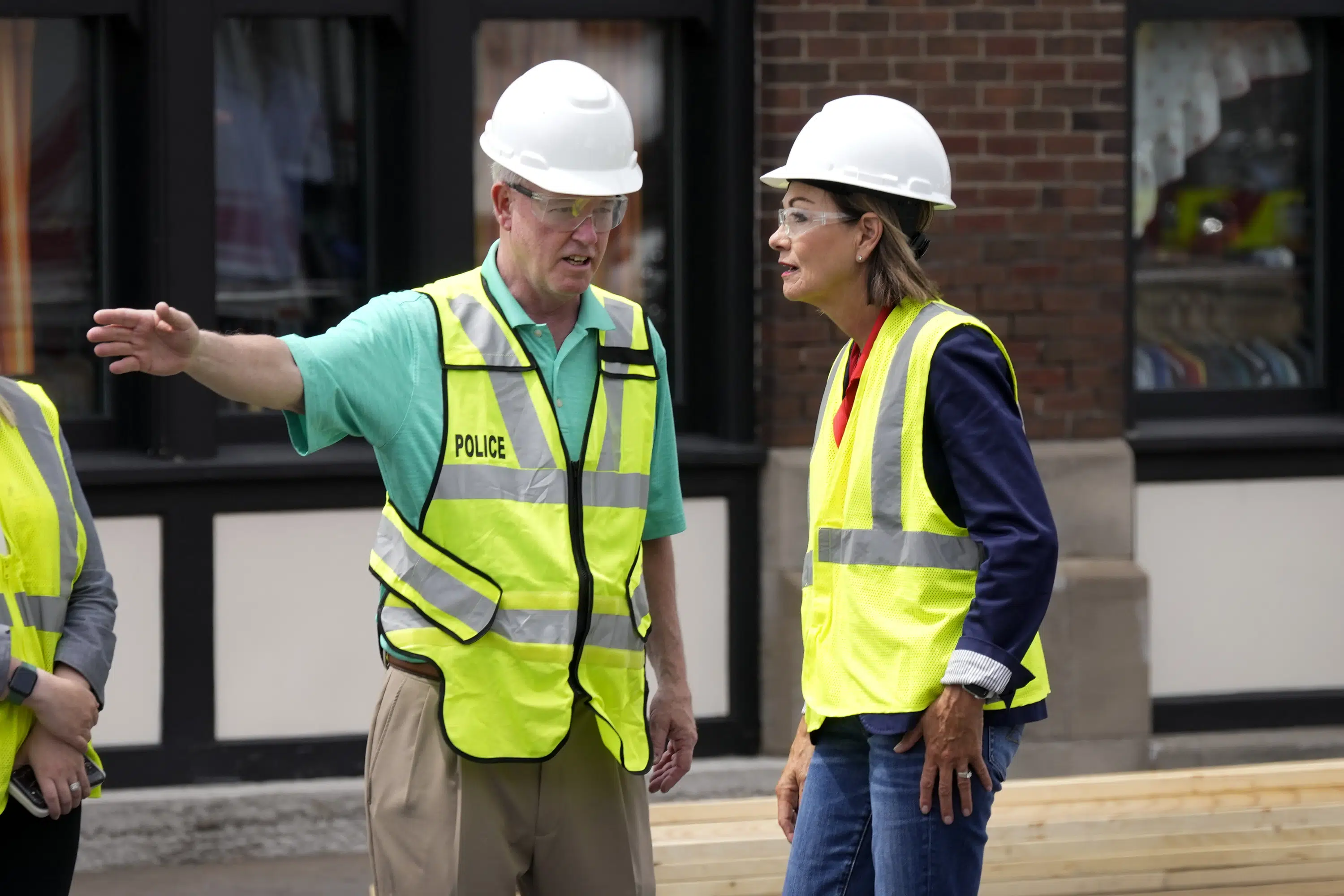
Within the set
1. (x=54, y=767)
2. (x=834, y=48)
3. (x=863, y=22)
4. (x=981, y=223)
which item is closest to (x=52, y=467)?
(x=54, y=767)

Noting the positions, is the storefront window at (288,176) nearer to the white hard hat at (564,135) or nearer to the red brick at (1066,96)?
the red brick at (1066,96)

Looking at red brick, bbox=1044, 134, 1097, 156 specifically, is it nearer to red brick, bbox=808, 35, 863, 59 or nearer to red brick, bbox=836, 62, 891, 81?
red brick, bbox=836, 62, 891, 81

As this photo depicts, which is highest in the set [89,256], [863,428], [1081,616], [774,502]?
[89,256]

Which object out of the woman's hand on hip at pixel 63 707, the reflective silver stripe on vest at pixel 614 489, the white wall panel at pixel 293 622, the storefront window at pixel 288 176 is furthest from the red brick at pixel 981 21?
the woman's hand on hip at pixel 63 707

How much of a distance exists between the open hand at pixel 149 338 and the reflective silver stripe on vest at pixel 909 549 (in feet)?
3.85

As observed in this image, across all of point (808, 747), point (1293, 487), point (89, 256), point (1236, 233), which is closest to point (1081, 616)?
point (1293, 487)

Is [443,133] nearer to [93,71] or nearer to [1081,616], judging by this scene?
[93,71]

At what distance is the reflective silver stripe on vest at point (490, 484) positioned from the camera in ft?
10.5

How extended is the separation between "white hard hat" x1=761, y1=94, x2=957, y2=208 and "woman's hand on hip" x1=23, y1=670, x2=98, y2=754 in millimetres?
1657

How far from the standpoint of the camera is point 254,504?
631 centimetres

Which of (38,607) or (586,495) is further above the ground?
(586,495)

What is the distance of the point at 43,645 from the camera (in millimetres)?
3617

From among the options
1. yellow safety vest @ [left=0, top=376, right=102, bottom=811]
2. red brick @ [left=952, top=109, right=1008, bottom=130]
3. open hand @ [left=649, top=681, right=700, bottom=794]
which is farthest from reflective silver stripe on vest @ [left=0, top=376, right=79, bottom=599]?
red brick @ [left=952, top=109, right=1008, bottom=130]

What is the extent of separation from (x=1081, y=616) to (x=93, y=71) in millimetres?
3940
